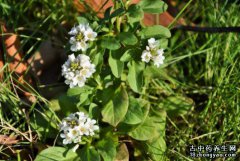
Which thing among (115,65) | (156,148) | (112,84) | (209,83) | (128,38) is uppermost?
(128,38)

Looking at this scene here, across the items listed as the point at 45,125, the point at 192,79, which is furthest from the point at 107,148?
the point at 192,79

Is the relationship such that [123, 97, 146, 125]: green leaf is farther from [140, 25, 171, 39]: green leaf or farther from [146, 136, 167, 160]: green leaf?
[140, 25, 171, 39]: green leaf

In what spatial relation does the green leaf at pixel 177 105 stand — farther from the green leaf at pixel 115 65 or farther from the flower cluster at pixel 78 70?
the flower cluster at pixel 78 70

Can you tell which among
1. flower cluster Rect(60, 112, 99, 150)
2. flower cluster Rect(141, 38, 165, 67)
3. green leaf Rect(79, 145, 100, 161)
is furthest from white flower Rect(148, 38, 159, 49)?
green leaf Rect(79, 145, 100, 161)

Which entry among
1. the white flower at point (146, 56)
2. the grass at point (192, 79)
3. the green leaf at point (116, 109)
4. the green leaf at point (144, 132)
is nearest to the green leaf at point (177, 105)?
the grass at point (192, 79)

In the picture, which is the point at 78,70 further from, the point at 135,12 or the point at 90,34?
the point at 135,12

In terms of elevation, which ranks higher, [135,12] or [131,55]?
[135,12]
